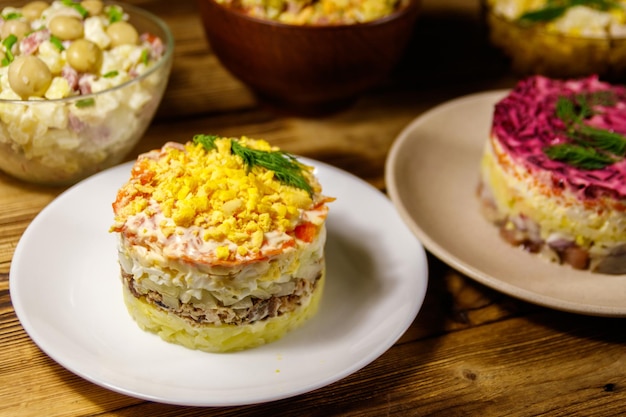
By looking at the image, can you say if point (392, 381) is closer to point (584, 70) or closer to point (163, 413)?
point (163, 413)

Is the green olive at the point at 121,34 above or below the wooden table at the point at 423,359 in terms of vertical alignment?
above

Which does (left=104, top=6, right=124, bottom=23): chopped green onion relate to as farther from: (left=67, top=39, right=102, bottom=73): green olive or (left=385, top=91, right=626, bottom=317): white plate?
(left=385, top=91, right=626, bottom=317): white plate

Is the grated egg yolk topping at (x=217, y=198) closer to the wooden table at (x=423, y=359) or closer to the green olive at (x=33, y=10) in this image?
the wooden table at (x=423, y=359)

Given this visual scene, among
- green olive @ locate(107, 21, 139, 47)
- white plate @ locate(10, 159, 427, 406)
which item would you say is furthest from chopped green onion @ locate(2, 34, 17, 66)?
white plate @ locate(10, 159, 427, 406)

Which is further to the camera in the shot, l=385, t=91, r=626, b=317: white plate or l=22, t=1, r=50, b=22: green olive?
l=22, t=1, r=50, b=22: green olive

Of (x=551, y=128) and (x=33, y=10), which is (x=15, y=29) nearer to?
(x=33, y=10)

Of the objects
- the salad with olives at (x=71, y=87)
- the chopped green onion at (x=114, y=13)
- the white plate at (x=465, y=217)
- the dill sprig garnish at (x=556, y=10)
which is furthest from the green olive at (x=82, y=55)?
the dill sprig garnish at (x=556, y=10)
